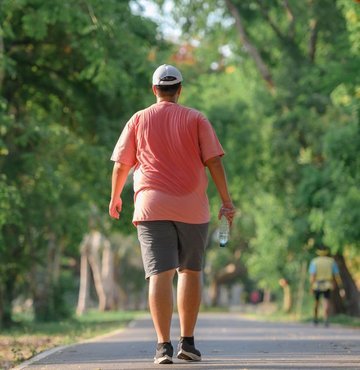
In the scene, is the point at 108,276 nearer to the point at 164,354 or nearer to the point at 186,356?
the point at 186,356

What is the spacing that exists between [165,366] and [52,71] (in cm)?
1806

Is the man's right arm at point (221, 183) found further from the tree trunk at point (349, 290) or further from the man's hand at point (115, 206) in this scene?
the tree trunk at point (349, 290)

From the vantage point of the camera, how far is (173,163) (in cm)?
Result: 993

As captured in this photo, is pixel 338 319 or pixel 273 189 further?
pixel 273 189

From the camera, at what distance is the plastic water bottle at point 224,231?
991 cm

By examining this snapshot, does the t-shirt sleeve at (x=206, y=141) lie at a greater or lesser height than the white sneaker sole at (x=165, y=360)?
greater

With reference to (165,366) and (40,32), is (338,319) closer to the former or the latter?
(40,32)

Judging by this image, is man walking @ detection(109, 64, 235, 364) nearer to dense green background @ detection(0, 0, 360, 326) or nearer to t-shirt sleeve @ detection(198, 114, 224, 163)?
t-shirt sleeve @ detection(198, 114, 224, 163)

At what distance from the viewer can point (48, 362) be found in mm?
10922

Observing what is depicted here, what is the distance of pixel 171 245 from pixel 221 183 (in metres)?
0.66

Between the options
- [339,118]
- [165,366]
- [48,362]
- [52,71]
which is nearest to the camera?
[165,366]

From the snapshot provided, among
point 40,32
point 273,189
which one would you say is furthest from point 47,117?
point 273,189

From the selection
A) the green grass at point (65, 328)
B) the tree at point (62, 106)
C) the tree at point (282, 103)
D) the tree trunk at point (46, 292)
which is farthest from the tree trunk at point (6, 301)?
the tree at point (282, 103)

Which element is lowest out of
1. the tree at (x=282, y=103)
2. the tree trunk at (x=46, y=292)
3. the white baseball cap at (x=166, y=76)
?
the white baseball cap at (x=166, y=76)
